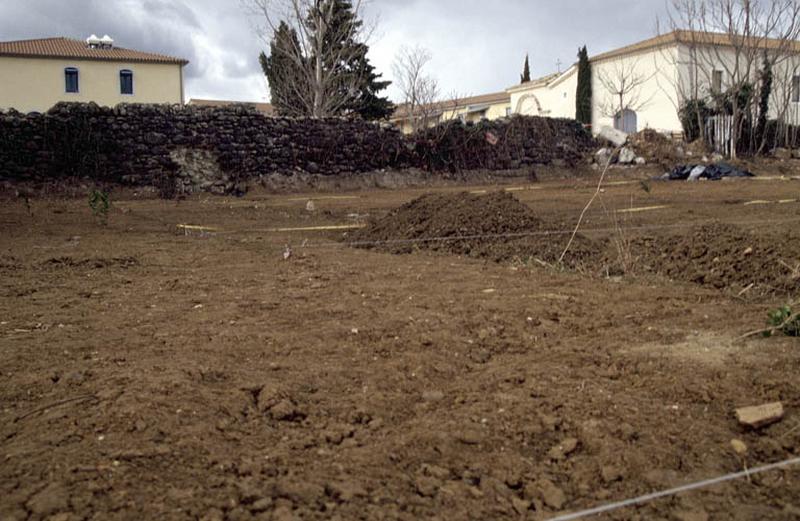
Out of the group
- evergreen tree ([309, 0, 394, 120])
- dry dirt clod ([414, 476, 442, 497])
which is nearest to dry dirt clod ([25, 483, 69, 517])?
dry dirt clod ([414, 476, 442, 497])

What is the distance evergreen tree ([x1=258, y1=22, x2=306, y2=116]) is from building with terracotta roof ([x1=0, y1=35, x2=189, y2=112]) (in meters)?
8.30

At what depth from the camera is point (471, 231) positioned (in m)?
6.75

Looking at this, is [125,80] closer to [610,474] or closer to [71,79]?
[71,79]

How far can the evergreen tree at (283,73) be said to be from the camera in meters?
22.9

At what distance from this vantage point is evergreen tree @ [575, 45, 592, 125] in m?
31.7

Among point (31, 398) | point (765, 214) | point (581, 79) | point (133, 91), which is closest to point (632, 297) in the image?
point (31, 398)

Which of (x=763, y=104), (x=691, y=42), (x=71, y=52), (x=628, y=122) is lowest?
(x=763, y=104)

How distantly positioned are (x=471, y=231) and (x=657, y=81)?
86.9ft

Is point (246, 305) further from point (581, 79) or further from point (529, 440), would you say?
point (581, 79)

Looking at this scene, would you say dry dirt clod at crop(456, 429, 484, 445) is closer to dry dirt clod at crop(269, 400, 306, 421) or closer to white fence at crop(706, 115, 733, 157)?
dry dirt clod at crop(269, 400, 306, 421)

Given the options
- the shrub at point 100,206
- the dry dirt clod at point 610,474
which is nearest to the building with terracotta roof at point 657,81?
the shrub at point 100,206

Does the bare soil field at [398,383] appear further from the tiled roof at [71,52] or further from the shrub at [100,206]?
the tiled roof at [71,52]

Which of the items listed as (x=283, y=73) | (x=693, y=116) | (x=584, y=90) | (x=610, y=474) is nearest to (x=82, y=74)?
(x=283, y=73)

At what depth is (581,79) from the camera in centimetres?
3203
